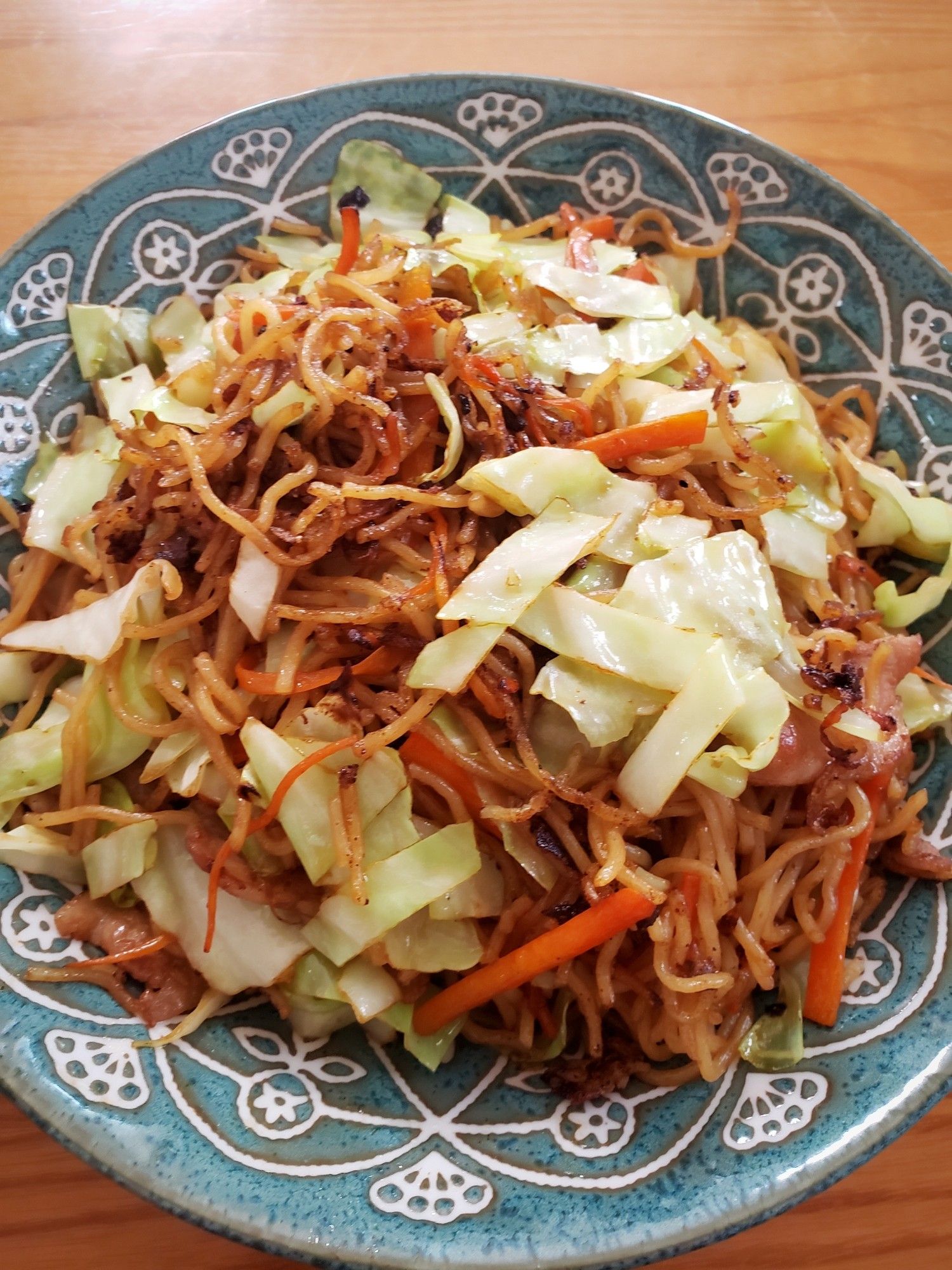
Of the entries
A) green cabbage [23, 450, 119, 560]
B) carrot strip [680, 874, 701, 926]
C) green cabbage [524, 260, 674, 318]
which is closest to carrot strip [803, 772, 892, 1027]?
carrot strip [680, 874, 701, 926]

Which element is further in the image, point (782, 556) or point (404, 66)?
point (404, 66)

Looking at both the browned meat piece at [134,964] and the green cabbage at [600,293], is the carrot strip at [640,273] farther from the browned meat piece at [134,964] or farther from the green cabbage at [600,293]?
the browned meat piece at [134,964]

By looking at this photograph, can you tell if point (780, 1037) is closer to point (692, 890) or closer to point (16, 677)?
point (692, 890)

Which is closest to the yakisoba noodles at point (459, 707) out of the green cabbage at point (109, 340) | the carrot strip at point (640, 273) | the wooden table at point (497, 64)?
the green cabbage at point (109, 340)

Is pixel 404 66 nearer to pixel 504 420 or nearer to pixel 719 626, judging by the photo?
pixel 504 420

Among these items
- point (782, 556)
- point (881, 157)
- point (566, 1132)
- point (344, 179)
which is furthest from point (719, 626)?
point (881, 157)

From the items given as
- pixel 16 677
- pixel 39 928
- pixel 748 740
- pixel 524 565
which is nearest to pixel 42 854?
pixel 39 928

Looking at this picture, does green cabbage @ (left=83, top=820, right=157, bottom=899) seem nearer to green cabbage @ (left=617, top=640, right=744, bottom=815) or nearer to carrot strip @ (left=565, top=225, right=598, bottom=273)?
green cabbage @ (left=617, top=640, right=744, bottom=815)
